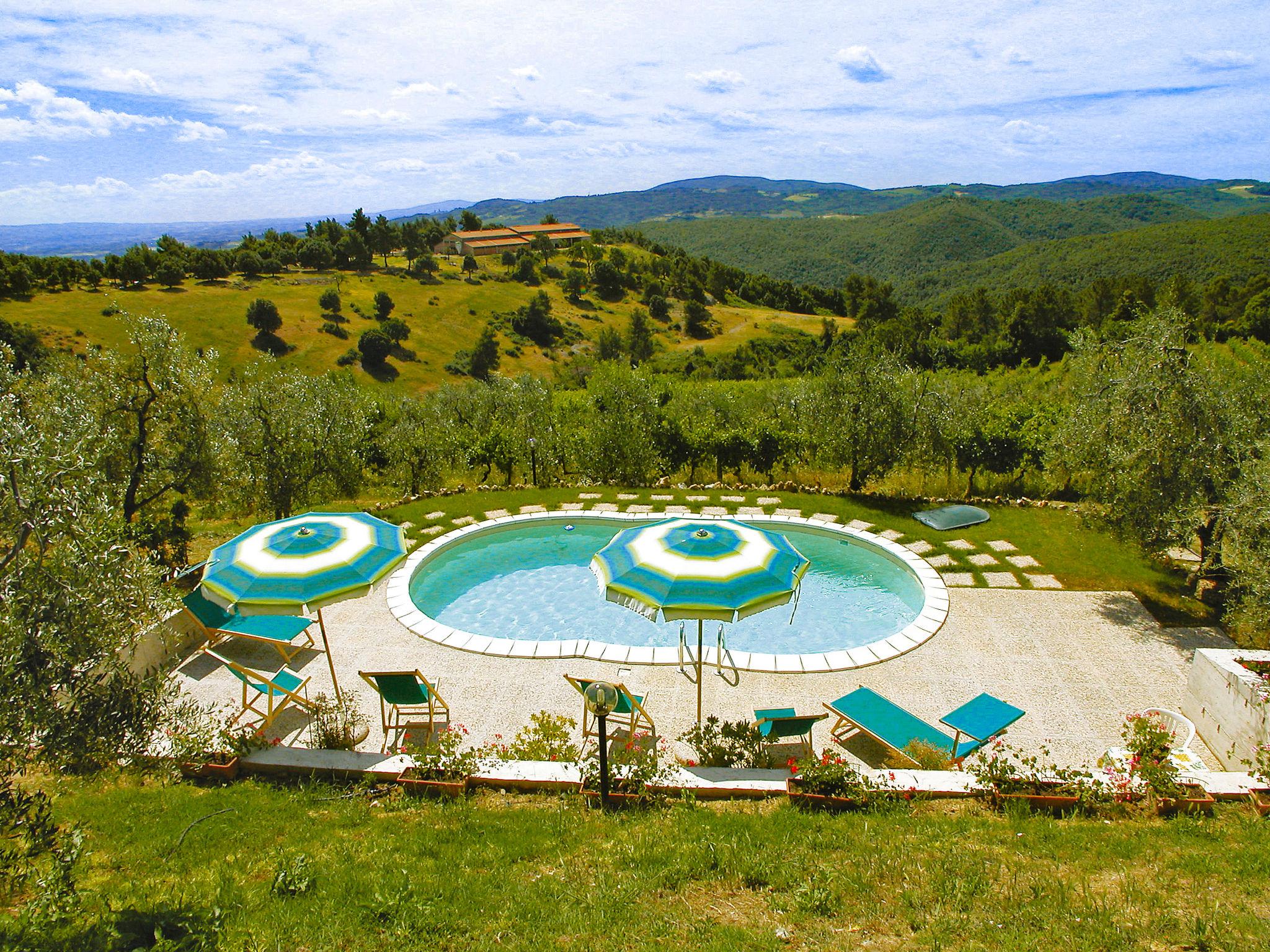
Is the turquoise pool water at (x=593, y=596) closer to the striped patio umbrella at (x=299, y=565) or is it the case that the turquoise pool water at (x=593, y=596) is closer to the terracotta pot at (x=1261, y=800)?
the striped patio umbrella at (x=299, y=565)

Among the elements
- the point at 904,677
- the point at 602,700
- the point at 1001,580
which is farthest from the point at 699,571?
the point at 1001,580

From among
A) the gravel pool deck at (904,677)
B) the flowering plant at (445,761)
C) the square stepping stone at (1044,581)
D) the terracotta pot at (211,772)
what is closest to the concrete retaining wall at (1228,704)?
the gravel pool deck at (904,677)

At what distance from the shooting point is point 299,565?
783cm

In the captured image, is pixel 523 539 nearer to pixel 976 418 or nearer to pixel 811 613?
pixel 811 613

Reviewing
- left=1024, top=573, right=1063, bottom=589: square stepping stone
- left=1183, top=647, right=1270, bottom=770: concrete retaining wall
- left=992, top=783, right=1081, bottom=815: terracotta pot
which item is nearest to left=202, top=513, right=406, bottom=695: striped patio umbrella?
left=992, top=783, right=1081, bottom=815: terracotta pot

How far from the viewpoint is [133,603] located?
529cm

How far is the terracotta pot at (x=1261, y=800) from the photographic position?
255 inches

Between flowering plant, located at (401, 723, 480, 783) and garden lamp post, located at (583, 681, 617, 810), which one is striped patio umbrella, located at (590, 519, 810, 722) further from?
flowering plant, located at (401, 723, 480, 783)

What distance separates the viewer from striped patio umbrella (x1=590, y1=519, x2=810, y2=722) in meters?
7.28

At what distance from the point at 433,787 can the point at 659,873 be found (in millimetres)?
2838

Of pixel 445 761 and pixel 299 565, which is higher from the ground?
pixel 299 565

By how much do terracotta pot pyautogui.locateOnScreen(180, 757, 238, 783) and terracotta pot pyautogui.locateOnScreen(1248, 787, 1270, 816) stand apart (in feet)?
34.9

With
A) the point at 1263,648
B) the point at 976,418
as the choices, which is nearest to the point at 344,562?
the point at 1263,648

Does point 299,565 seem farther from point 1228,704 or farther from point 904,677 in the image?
point 1228,704
